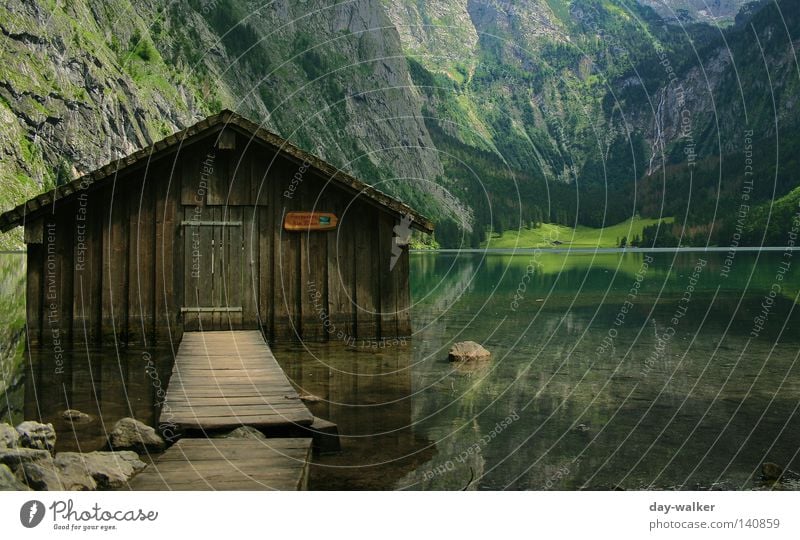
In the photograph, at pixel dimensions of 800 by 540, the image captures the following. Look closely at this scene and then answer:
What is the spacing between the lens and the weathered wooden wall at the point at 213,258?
22188 mm

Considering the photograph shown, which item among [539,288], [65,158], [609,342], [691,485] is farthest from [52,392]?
[65,158]

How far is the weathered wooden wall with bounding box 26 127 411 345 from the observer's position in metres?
22.2

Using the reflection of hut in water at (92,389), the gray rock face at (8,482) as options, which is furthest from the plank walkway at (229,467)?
the reflection of hut in water at (92,389)

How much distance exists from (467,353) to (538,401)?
5.92m

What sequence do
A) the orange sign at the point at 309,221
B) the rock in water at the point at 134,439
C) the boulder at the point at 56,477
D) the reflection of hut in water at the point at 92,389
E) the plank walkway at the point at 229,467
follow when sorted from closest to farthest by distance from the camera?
the plank walkway at the point at 229,467 → the boulder at the point at 56,477 → the rock in water at the point at 134,439 → the reflection of hut in water at the point at 92,389 → the orange sign at the point at 309,221

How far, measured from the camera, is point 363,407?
1592cm

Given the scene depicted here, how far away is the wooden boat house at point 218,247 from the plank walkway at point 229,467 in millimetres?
12262

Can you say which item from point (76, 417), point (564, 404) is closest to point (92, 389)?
point (76, 417)

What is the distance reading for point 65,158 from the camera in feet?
441

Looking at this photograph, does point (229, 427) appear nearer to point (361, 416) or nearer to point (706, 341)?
point (361, 416)

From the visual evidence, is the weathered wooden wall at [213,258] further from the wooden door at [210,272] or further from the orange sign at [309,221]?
the orange sign at [309,221]

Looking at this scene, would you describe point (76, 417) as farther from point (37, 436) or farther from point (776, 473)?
point (776, 473)

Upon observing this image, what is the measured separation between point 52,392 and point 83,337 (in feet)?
16.8

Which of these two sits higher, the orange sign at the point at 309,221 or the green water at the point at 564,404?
the orange sign at the point at 309,221
